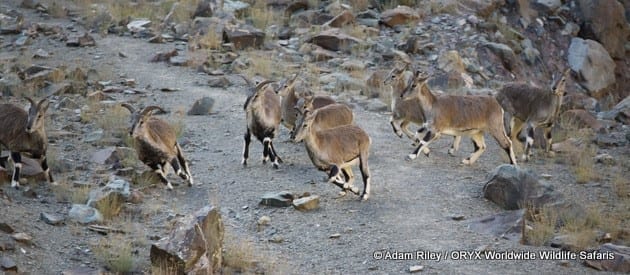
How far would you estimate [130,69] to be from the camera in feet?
68.5

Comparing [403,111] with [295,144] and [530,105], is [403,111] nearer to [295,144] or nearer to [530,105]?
[295,144]

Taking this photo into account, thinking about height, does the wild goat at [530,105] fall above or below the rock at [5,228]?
below

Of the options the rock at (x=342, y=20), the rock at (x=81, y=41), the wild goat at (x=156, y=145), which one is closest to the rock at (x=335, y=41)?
the rock at (x=342, y=20)

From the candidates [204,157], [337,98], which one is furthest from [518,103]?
[204,157]

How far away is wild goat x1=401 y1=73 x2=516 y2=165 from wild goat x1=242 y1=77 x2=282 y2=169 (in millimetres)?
2329

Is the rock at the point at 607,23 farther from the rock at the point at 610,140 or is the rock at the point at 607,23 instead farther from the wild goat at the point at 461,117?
the wild goat at the point at 461,117

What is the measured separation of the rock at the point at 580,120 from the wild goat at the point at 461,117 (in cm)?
452

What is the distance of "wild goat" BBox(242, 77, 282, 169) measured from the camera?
45.1ft

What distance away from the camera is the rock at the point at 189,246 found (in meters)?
9.02

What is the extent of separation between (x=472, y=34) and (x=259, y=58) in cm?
645

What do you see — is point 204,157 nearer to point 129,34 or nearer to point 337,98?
point 337,98

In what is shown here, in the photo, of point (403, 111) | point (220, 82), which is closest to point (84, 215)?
point (403, 111)

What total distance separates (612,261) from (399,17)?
50.7 ft

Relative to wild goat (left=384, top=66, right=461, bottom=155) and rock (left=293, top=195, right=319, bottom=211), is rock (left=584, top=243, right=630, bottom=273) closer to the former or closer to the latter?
rock (left=293, top=195, right=319, bottom=211)
